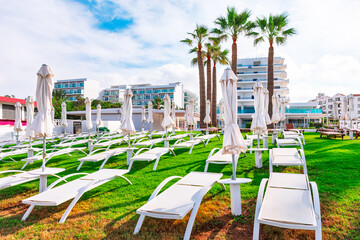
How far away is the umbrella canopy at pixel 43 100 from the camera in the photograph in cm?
533

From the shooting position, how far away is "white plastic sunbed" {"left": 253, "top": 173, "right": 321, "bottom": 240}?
2578 millimetres

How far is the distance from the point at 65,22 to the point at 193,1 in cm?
571

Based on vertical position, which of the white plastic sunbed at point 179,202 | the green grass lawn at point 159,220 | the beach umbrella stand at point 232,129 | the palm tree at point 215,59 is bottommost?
the green grass lawn at point 159,220

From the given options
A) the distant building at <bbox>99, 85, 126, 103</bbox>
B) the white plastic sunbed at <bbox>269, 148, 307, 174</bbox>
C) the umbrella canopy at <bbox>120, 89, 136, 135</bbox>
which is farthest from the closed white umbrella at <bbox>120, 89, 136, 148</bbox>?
the distant building at <bbox>99, 85, 126, 103</bbox>

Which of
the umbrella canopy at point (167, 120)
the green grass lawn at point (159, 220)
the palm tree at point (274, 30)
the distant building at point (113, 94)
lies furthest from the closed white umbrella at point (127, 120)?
the distant building at point (113, 94)

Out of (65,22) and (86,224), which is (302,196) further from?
Answer: (65,22)

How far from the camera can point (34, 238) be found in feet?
10.8

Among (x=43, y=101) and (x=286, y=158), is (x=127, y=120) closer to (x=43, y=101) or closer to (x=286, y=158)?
(x=43, y=101)

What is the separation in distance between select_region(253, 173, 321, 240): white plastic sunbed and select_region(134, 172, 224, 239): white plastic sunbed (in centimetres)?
82

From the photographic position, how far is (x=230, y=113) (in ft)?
12.9

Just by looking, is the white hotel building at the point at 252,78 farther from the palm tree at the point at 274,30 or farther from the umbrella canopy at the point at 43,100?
the umbrella canopy at the point at 43,100

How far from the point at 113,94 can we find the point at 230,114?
83.8 meters

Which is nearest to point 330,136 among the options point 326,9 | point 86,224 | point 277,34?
point 326,9

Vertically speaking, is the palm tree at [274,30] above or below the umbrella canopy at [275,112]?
above
